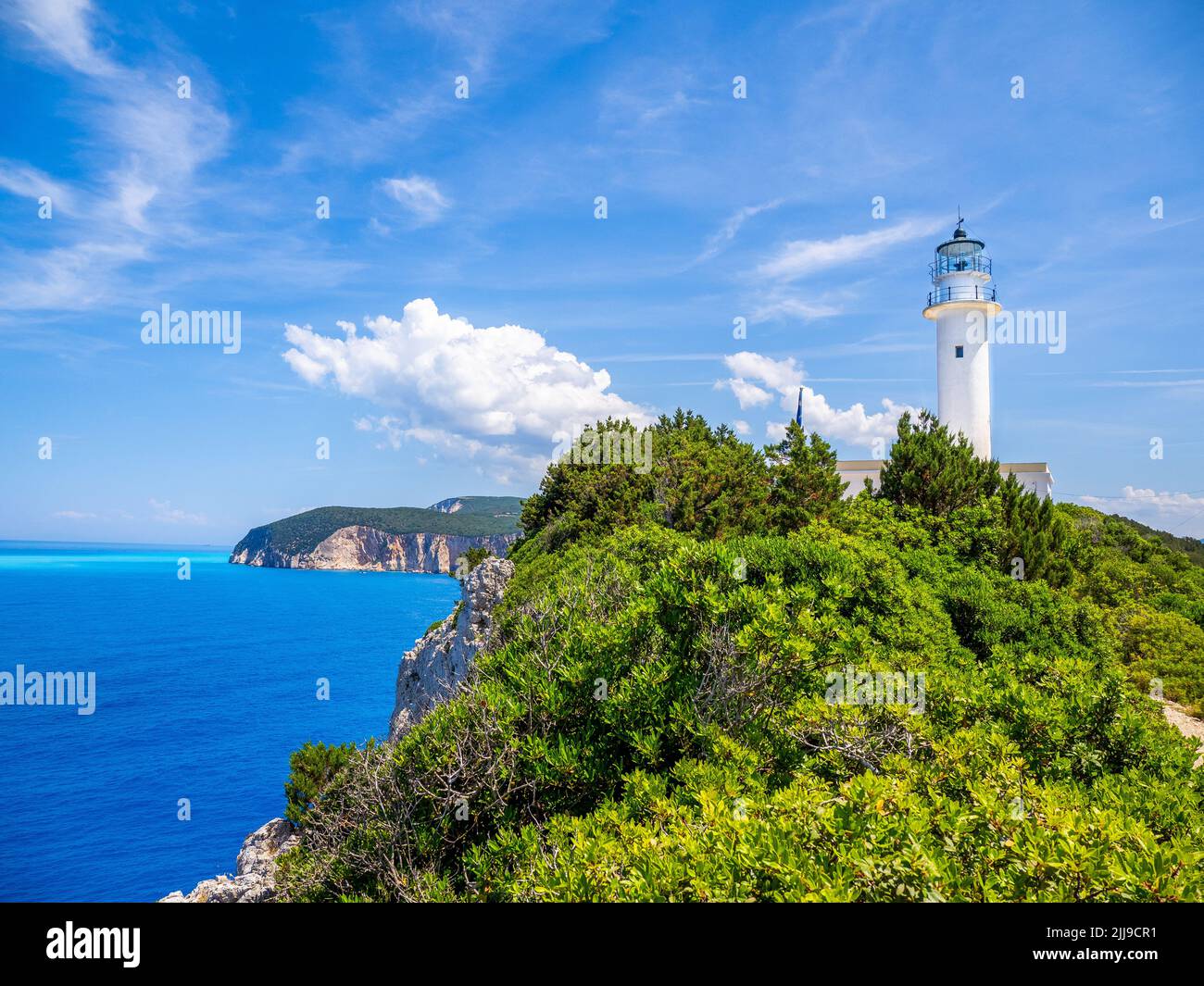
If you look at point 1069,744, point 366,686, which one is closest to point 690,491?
point 1069,744

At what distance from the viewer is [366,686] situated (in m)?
62.3

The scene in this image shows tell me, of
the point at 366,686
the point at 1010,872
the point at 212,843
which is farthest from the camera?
the point at 366,686

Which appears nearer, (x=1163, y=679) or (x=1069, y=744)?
(x=1069, y=744)

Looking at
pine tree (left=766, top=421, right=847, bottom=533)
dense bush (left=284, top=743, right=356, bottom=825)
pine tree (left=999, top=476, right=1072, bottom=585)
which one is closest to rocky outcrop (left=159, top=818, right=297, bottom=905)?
dense bush (left=284, top=743, right=356, bottom=825)

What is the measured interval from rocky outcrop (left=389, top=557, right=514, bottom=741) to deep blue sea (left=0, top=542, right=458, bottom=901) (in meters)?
11.4

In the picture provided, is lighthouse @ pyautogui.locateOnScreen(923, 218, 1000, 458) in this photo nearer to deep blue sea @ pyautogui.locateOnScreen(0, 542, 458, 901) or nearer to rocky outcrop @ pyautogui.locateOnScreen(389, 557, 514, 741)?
rocky outcrop @ pyautogui.locateOnScreen(389, 557, 514, 741)

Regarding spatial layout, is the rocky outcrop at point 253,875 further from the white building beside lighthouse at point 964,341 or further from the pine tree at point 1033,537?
the white building beside lighthouse at point 964,341

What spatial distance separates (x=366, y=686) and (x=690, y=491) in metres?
49.0

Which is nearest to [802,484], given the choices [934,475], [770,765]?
[934,475]

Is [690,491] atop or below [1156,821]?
atop

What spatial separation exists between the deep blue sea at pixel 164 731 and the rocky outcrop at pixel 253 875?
271 inches

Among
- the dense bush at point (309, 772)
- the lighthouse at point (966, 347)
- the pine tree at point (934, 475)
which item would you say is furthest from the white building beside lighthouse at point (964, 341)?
the dense bush at point (309, 772)
